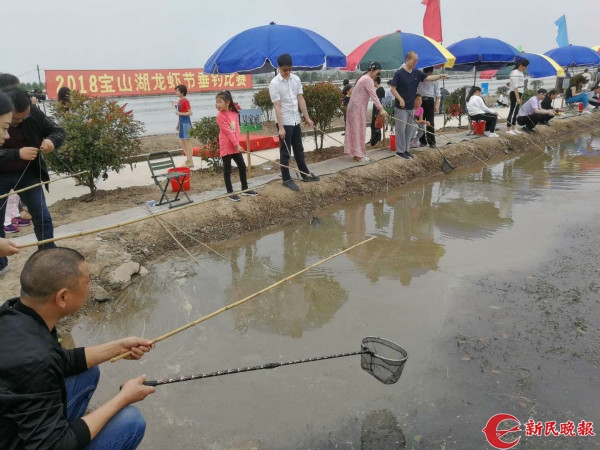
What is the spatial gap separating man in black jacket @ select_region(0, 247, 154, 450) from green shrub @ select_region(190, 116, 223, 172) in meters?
6.21

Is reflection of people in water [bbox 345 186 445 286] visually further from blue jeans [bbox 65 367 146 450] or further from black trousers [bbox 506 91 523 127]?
black trousers [bbox 506 91 523 127]

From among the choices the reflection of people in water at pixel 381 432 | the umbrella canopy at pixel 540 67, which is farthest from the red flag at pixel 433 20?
the reflection of people in water at pixel 381 432

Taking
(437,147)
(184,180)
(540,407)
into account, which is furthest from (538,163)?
(540,407)

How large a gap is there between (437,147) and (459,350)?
290 inches

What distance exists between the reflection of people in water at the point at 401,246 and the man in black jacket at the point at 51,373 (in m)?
3.11

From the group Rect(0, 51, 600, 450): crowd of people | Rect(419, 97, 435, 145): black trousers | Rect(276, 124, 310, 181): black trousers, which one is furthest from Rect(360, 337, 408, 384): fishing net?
Rect(419, 97, 435, 145): black trousers

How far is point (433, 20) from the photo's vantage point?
1145 centimetres

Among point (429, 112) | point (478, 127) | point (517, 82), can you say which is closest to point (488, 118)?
point (478, 127)

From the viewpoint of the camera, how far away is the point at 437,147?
32.8 ft

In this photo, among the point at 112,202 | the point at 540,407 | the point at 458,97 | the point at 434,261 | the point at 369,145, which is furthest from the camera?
the point at 458,97

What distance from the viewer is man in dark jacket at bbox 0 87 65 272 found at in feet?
13.0

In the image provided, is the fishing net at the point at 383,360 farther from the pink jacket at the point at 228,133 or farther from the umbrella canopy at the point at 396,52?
the umbrella canopy at the point at 396,52

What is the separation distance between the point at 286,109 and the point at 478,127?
23.1 feet

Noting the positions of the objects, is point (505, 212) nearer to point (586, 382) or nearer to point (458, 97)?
point (586, 382)
